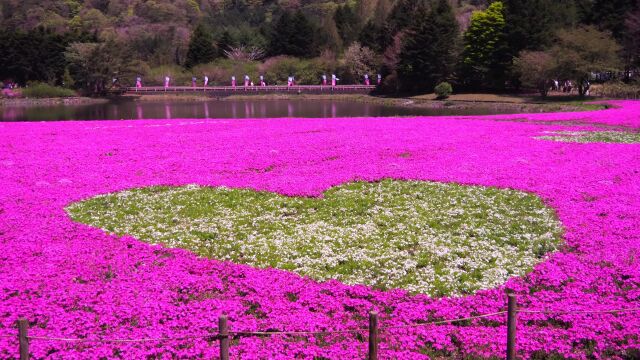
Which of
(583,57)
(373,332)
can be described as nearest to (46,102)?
(583,57)

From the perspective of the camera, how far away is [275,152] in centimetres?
2488

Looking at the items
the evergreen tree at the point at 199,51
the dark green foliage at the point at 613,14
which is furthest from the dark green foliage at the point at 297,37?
the dark green foliage at the point at 613,14

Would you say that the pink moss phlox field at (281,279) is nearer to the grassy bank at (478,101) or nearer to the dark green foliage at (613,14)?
the grassy bank at (478,101)

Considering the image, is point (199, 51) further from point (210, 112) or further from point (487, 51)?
point (487, 51)

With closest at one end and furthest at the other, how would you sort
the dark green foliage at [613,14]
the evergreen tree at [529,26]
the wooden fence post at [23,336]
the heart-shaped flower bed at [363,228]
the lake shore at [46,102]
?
1. the wooden fence post at [23,336]
2. the heart-shaped flower bed at [363,228]
3. the evergreen tree at [529,26]
4. the lake shore at [46,102]
5. the dark green foliage at [613,14]

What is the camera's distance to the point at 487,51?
269 ft

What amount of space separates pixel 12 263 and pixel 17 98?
86684 mm

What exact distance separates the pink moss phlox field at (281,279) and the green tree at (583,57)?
4027 cm

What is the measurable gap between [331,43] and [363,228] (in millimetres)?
119149

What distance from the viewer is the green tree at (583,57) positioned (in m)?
59.2

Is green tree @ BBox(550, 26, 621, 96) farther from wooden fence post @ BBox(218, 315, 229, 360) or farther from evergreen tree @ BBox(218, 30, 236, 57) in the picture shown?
evergreen tree @ BBox(218, 30, 236, 57)

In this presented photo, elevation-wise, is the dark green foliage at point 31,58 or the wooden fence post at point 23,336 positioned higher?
the dark green foliage at point 31,58

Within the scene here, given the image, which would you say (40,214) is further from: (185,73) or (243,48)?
(243,48)

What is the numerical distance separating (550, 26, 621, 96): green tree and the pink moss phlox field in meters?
40.3
